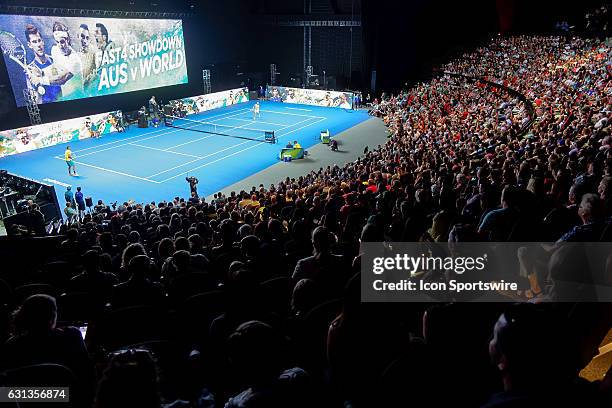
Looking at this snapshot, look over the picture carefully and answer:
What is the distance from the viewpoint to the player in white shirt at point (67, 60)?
2706 centimetres

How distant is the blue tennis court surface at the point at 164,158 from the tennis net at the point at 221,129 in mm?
151

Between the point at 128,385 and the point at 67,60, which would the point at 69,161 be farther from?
the point at 128,385

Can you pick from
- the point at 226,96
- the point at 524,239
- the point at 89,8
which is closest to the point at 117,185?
the point at 89,8

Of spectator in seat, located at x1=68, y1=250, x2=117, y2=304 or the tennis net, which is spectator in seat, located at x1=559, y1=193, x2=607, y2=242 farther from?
the tennis net

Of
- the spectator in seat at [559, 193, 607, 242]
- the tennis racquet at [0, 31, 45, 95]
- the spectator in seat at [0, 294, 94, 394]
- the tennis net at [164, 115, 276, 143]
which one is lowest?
the tennis net at [164, 115, 276, 143]

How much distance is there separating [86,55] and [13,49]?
192 inches

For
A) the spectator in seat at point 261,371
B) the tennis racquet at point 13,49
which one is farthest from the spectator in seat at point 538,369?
the tennis racquet at point 13,49

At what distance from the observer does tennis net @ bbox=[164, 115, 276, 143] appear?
2948cm

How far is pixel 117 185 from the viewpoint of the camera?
21094 mm

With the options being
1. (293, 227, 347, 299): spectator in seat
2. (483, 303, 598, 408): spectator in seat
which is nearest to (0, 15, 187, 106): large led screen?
(293, 227, 347, 299): spectator in seat

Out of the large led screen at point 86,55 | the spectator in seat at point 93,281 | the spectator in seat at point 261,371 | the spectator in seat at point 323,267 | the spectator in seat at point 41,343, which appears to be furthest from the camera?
the large led screen at point 86,55

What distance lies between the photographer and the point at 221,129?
107ft

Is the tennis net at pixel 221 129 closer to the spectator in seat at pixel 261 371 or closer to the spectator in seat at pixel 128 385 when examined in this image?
the spectator in seat at pixel 261 371

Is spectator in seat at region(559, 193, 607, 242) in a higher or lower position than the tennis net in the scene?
higher
